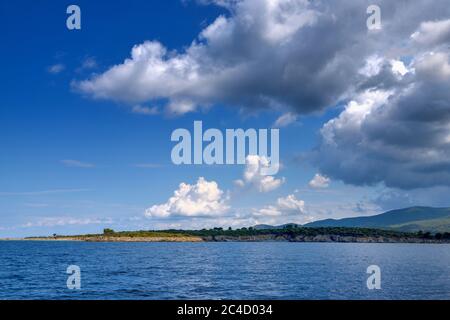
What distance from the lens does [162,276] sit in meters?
80.6

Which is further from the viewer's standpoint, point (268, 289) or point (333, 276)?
point (333, 276)

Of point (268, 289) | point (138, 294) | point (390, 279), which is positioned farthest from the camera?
point (390, 279)

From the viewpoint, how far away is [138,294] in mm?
56938

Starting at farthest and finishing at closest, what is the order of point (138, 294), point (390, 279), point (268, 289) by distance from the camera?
point (390, 279) → point (268, 289) → point (138, 294)
